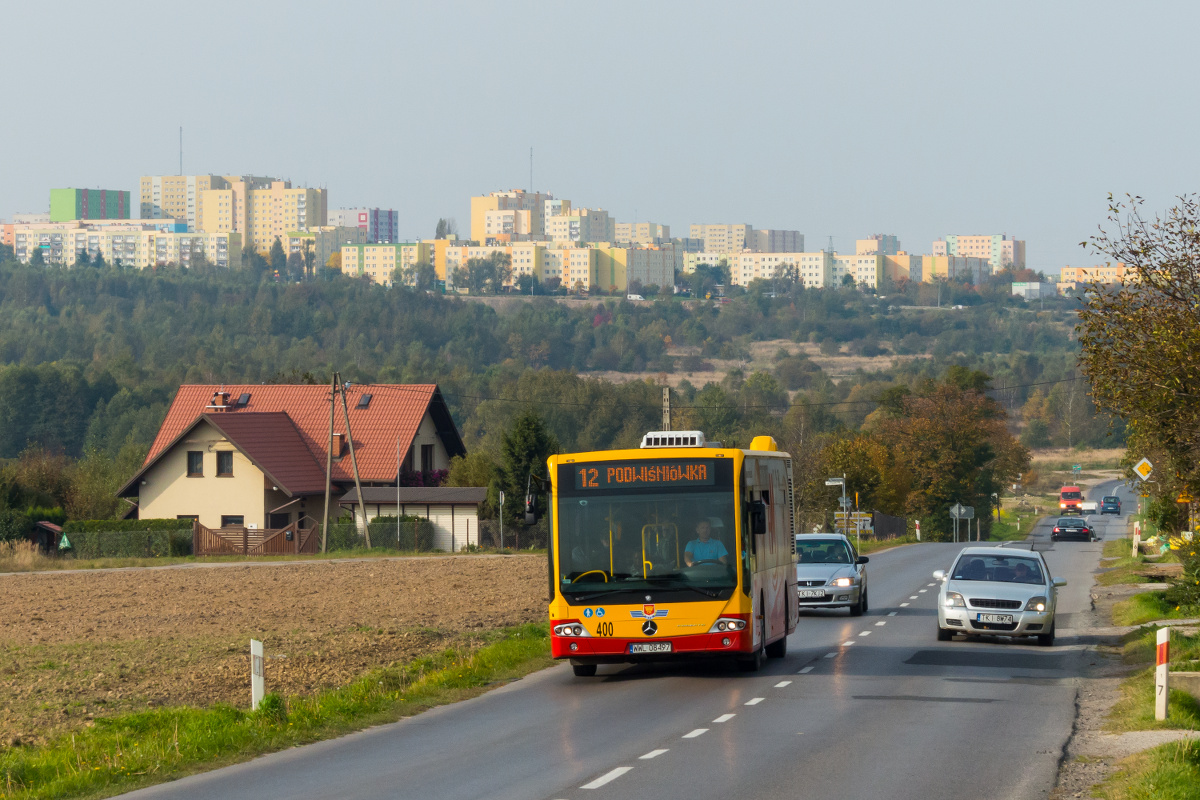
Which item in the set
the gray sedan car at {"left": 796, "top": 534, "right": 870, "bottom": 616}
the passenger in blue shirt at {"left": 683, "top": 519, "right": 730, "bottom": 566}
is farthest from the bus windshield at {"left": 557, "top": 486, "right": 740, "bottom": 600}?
the gray sedan car at {"left": 796, "top": 534, "right": 870, "bottom": 616}

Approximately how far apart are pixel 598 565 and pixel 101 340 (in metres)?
176

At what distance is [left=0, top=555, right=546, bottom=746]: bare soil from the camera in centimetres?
1700

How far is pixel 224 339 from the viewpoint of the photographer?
190 metres

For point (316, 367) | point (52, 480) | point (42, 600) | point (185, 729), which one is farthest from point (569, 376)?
point (185, 729)

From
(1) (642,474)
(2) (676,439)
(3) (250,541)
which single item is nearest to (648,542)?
(1) (642,474)

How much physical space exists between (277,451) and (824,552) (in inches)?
1627

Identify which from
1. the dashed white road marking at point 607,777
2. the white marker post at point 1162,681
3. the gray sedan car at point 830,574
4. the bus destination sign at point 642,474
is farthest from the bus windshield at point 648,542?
the gray sedan car at point 830,574

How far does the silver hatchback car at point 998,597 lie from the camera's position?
69.2 feet

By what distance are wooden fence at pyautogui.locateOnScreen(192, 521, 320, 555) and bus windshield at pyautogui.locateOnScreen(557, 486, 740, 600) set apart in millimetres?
42892

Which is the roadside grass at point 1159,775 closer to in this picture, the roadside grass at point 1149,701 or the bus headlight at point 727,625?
the roadside grass at point 1149,701

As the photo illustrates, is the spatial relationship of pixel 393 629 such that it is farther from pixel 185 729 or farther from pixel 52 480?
pixel 52 480

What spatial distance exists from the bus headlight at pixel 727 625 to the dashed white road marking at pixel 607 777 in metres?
5.43

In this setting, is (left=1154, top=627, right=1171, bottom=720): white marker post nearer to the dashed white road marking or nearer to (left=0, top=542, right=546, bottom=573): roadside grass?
the dashed white road marking

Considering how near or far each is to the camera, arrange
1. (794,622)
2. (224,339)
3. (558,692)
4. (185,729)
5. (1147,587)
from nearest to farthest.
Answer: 1. (185,729)
2. (558,692)
3. (794,622)
4. (1147,587)
5. (224,339)
